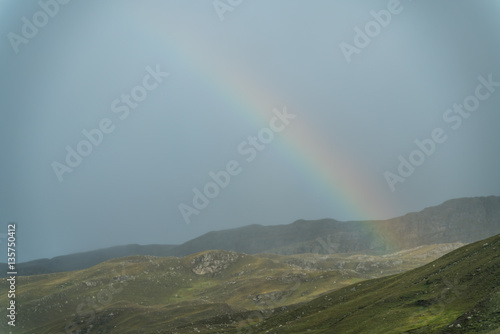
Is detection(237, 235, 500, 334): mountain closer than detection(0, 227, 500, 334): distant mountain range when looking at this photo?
Yes

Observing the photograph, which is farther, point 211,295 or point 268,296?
point 211,295

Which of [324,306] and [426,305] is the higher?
[426,305]

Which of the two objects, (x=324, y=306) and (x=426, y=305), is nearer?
(x=426, y=305)

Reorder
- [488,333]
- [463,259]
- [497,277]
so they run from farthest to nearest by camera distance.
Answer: [463,259], [497,277], [488,333]

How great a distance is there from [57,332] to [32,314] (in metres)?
34.4

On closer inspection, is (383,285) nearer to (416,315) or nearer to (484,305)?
(416,315)

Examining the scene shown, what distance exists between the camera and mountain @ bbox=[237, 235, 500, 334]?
4334 cm

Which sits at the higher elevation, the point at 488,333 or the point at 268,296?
the point at 488,333

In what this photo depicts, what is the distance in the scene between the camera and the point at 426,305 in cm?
5609

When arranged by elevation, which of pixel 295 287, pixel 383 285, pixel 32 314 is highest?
pixel 32 314

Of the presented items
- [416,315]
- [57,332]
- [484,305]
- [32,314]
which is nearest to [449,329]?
[484,305]

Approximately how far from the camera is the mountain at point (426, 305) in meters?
43.3

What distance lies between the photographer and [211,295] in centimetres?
19762

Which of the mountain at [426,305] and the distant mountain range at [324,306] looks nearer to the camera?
the mountain at [426,305]
